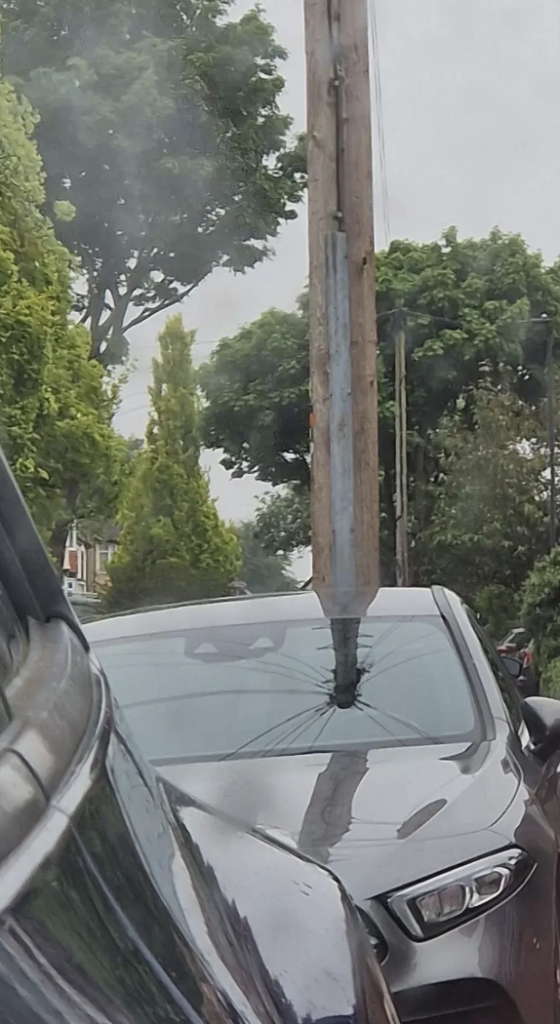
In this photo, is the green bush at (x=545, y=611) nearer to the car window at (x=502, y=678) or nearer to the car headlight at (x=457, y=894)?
the car window at (x=502, y=678)

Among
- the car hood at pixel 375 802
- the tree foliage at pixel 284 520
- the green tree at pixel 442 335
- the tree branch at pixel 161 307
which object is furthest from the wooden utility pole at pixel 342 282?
the green tree at pixel 442 335

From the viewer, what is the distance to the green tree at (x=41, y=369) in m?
4.66

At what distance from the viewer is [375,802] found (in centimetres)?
249

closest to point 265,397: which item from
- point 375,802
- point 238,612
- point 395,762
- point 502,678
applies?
point 238,612

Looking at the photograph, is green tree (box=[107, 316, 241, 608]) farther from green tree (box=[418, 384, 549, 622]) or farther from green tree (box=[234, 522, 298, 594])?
green tree (box=[418, 384, 549, 622])

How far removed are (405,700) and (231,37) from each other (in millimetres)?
6099

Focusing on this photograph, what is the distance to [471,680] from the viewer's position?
3.09 meters

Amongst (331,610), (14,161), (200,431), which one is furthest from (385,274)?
(331,610)

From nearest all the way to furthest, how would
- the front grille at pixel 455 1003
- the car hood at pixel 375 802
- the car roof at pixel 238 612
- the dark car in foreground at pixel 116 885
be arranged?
the dark car in foreground at pixel 116 885 → the front grille at pixel 455 1003 → the car hood at pixel 375 802 → the car roof at pixel 238 612

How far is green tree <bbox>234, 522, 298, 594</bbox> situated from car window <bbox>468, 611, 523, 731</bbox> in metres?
5.38

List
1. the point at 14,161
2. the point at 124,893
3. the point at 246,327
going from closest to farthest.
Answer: the point at 124,893 < the point at 14,161 < the point at 246,327

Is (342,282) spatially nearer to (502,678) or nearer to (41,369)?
(41,369)

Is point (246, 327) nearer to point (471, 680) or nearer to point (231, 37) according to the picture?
point (231, 37)

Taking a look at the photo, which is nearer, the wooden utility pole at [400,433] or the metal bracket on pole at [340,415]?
the metal bracket on pole at [340,415]
